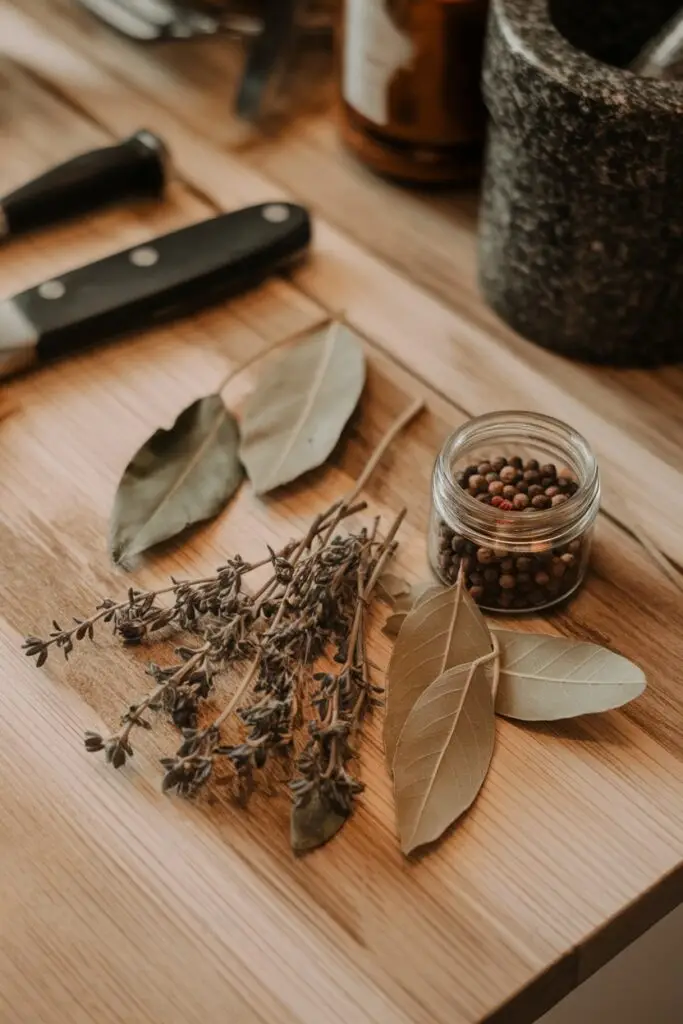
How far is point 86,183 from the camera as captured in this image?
99cm

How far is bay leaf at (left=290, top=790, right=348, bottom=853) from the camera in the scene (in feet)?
2.14

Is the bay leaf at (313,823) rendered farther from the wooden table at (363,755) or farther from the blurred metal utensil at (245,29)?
the blurred metal utensil at (245,29)

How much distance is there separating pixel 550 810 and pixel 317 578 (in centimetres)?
18

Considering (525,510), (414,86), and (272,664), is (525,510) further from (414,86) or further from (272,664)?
(414,86)

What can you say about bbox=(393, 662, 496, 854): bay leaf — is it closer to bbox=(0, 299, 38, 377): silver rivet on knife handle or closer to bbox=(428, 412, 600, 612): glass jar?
bbox=(428, 412, 600, 612): glass jar

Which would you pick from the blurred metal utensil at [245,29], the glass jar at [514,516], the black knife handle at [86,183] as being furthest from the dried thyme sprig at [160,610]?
the blurred metal utensil at [245,29]

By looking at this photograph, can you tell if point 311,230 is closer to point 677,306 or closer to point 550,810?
point 677,306

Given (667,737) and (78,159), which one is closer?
(667,737)

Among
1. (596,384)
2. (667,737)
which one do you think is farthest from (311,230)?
(667,737)

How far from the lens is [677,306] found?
862 mm

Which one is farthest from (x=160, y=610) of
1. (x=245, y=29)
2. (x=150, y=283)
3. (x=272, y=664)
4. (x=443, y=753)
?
(x=245, y=29)

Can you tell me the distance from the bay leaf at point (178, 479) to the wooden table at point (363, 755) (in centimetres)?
2

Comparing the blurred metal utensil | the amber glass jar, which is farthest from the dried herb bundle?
the blurred metal utensil

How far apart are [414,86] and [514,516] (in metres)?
0.41
